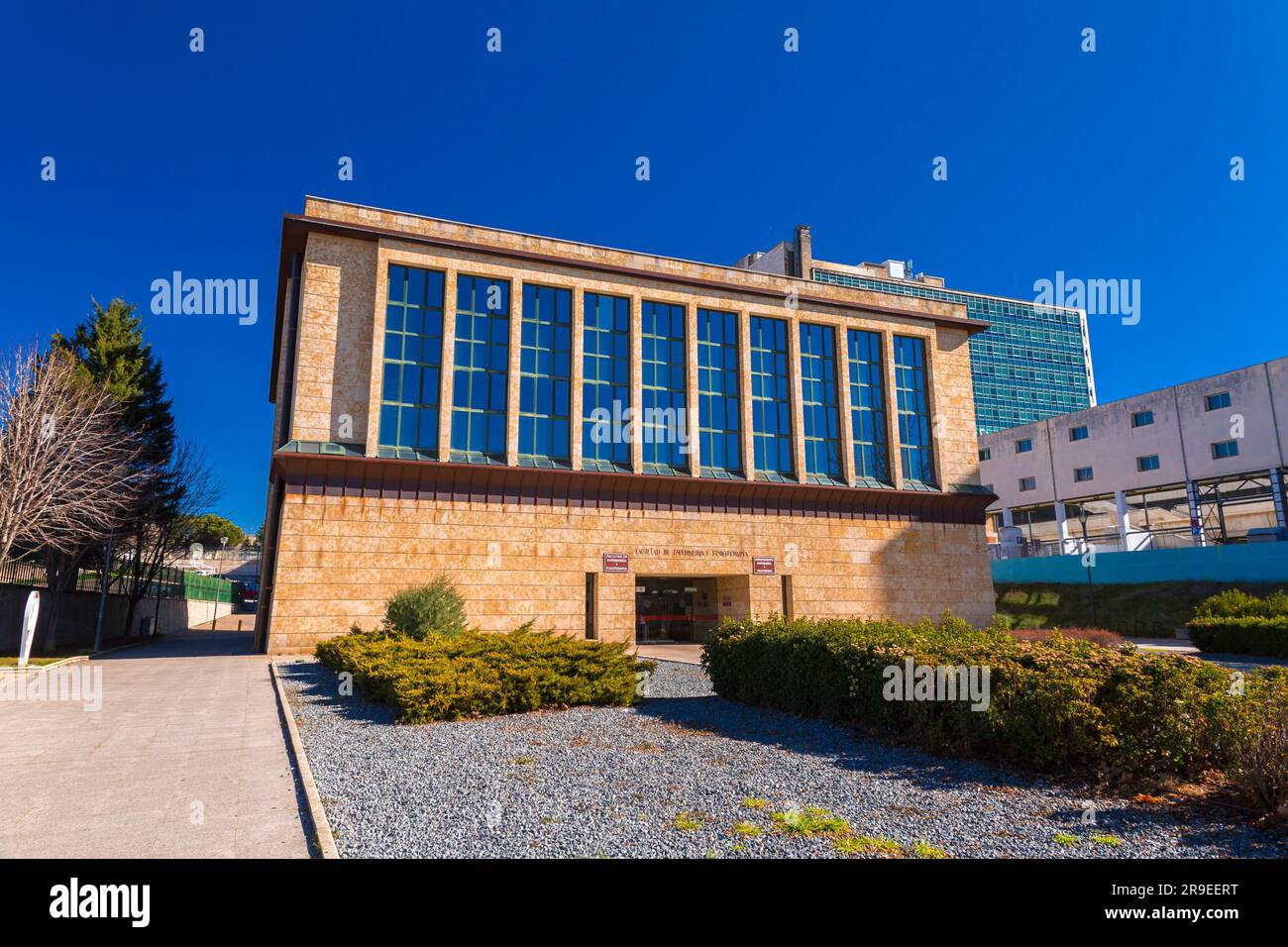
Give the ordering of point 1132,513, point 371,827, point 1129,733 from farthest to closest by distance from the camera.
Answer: point 1132,513
point 1129,733
point 371,827

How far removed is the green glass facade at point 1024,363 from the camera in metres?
136

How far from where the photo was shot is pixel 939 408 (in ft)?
126

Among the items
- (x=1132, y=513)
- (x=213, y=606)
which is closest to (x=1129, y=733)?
(x=1132, y=513)

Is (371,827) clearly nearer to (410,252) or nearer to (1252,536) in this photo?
(410,252)

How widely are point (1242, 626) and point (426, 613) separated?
85.9ft

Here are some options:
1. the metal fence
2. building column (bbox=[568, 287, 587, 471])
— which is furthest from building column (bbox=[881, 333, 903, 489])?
the metal fence

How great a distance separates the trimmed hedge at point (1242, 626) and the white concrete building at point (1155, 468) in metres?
26.9

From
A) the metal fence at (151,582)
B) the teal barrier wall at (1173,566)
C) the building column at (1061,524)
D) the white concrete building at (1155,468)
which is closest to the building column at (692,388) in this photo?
the metal fence at (151,582)

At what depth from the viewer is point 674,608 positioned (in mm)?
37656

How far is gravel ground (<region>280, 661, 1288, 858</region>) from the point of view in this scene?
5805mm

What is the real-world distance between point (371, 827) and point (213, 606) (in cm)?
6860

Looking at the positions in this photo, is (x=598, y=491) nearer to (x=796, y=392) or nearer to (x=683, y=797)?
(x=796, y=392)

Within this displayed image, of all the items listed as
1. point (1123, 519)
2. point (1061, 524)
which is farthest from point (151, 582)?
point (1123, 519)

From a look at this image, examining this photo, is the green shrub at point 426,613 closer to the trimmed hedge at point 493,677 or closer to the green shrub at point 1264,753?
the trimmed hedge at point 493,677
